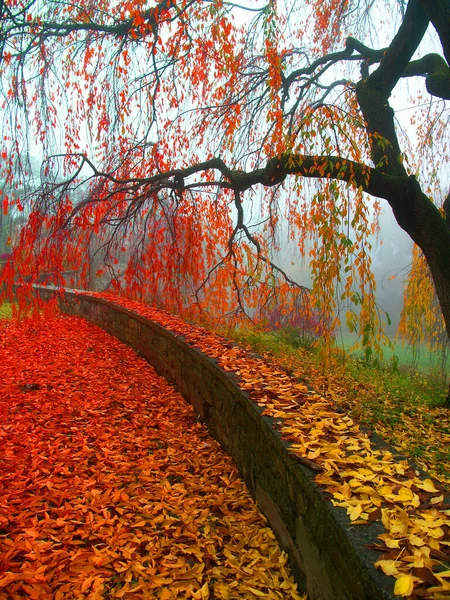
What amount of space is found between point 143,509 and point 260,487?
640 mm

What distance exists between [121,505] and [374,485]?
1387 millimetres

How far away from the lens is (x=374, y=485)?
5.32 ft

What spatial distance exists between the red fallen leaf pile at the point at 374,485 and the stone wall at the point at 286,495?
0.05m

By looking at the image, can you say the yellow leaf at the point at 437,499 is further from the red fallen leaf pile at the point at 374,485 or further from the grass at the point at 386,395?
the grass at the point at 386,395

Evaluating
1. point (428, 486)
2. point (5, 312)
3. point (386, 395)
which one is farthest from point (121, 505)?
point (5, 312)

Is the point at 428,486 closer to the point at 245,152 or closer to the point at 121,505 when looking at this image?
the point at 121,505

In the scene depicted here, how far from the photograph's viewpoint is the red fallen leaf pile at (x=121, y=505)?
1754mm

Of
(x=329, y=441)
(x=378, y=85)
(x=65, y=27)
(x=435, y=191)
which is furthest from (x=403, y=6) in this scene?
(x=329, y=441)

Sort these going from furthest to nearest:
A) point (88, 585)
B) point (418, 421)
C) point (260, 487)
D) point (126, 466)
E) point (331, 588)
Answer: point (418, 421)
point (126, 466)
point (260, 487)
point (88, 585)
point (331, 588)

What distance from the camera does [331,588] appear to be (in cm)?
139

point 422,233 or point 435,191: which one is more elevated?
point 435,191

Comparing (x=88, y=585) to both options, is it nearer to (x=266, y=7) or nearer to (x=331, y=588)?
(x=331, y=588)

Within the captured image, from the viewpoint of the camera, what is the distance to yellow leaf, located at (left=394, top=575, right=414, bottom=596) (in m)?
1.08

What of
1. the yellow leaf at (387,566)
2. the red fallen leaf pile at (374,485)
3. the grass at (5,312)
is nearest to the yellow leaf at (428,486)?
the red fallen leaf pile at (374,485)
